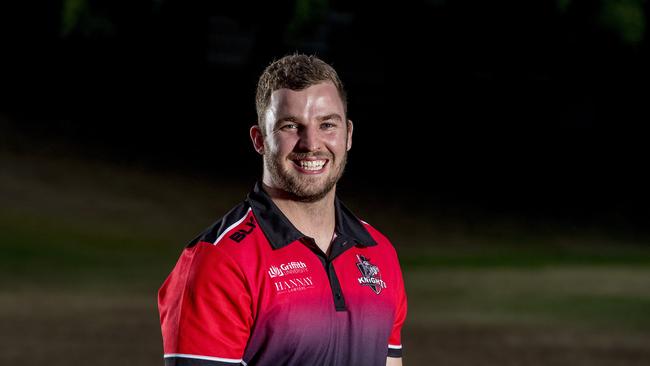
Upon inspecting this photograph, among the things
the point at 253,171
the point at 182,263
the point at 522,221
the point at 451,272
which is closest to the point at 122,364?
the point at 182,263

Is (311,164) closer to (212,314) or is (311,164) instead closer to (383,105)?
(212,314)

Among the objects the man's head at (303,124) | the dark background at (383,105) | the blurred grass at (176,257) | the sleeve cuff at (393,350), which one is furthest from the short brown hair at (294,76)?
the dark background at (383,105)

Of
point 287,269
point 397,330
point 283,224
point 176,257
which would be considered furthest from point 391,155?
point 287,269

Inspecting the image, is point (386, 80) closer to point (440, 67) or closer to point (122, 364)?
point (440, 67)

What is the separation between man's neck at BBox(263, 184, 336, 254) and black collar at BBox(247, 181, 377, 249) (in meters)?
0.03

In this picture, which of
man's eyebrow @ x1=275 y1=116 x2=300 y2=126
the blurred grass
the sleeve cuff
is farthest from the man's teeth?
the blurred grass

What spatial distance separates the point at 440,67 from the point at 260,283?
761 inches

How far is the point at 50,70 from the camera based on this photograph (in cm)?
2538

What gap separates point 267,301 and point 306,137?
44 centimetres

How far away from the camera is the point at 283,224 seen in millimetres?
2943

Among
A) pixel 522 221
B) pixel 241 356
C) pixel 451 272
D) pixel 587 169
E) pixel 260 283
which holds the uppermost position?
pixel 587 169

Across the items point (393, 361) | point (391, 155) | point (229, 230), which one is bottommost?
point (393, 361)

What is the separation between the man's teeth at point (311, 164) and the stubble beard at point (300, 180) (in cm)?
3

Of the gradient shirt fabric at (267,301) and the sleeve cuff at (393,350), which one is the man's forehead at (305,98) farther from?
the sleeve cuff at (393,350)
